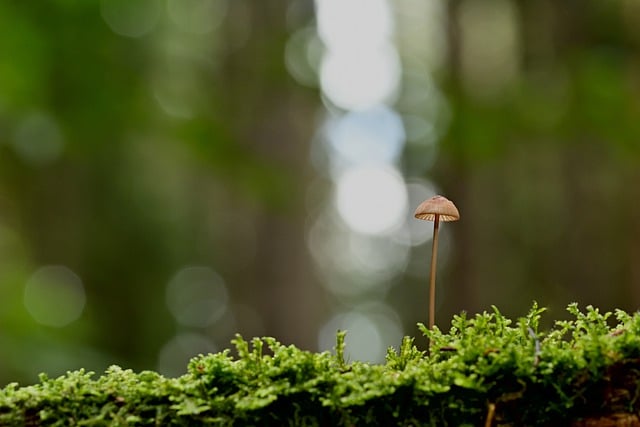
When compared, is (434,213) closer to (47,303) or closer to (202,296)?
(47,303)

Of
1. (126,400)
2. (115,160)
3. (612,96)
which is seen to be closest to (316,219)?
(115,160)

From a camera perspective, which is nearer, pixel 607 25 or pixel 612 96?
pixel 612 96

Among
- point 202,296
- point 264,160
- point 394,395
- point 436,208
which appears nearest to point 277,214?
point 264,160

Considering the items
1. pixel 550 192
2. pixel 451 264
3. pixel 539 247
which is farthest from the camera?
pixel 550 192

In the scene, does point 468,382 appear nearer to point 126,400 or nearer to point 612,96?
point 126,400

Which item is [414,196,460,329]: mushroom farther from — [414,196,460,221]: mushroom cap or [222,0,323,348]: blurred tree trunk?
[222,0,323,348]: blurred tree trunk

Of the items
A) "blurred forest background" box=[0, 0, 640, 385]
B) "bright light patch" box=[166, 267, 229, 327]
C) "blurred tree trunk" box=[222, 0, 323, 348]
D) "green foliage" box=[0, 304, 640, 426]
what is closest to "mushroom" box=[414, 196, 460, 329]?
"green foliage" box=[0, 304, 640, 426]
